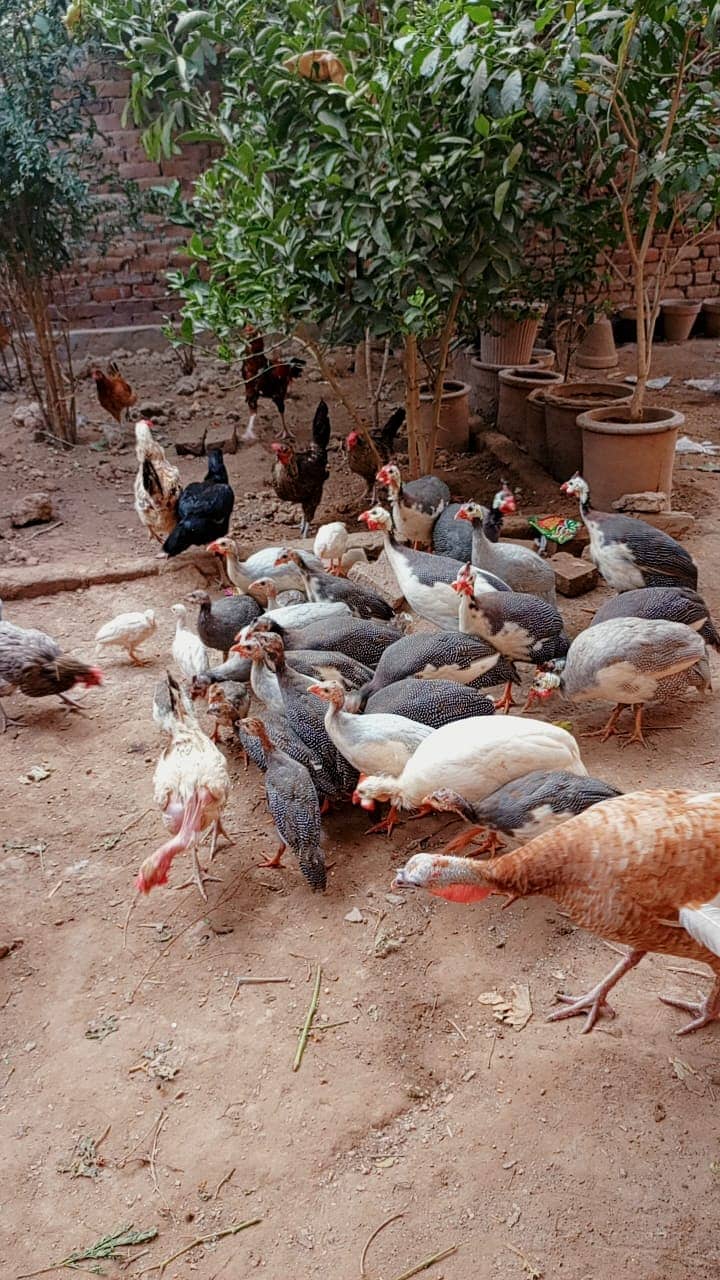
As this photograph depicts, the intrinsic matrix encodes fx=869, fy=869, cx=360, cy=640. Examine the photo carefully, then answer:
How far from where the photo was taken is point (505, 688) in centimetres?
464

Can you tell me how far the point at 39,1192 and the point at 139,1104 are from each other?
341mm

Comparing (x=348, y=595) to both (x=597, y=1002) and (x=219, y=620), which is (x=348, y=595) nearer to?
(x=219, y=620)

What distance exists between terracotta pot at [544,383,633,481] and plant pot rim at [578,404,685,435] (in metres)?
0.84

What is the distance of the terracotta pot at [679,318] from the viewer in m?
12.3

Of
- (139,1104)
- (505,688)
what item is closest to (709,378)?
Answer: (505,688)

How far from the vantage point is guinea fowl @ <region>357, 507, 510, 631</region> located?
477 cm

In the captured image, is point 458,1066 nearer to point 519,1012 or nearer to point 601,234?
point 519,1012

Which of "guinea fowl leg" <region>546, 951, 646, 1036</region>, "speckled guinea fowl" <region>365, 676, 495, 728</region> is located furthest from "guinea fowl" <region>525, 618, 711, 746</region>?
"guinea fowl leg" <region>546, 951, 646, 1036</region>

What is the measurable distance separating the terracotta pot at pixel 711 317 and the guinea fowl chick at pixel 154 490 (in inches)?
372

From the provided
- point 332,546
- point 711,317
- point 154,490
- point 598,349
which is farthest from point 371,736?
point 711,317

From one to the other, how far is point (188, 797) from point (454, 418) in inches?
248

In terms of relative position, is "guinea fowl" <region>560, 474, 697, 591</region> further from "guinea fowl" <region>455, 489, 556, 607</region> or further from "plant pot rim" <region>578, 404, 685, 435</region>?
"plant pot rim" <region>578, 404, 685, 435</region>

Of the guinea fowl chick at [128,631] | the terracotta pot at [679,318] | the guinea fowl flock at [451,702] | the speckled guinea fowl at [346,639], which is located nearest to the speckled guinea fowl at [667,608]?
the guinea fowl flock at [451,702]

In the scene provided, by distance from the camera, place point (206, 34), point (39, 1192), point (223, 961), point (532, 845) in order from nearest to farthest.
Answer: point (39, 1192), point (532, 845), point (223, 961), point (206, 34)
